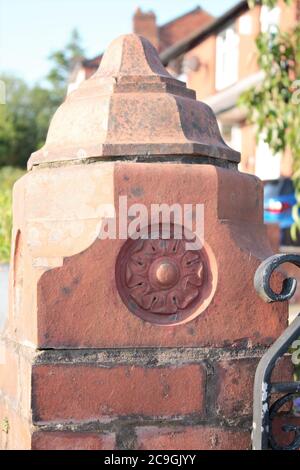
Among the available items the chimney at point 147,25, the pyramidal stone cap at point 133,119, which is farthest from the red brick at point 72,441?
the chimney at point 147,25

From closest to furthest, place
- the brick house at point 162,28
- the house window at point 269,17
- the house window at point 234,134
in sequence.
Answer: the house window at point 269,17, the house window at point 234,134, the brick house at point 162,28

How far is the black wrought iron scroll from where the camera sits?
2.06 metres

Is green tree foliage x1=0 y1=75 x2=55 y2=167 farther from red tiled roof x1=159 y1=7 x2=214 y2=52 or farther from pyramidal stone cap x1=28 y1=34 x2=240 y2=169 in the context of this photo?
pyramidal stone cap x1=28 y1=34 x2=240 y2=169

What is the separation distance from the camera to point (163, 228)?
86.2 inches

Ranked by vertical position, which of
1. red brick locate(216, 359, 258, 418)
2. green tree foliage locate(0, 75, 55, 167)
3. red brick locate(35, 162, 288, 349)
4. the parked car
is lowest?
red brick locate(216, 359, 258, 418)

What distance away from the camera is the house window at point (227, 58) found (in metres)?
20.0

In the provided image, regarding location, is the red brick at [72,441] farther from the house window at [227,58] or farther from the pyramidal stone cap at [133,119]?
the house window at [227,58]

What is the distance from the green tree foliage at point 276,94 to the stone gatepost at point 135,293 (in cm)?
353

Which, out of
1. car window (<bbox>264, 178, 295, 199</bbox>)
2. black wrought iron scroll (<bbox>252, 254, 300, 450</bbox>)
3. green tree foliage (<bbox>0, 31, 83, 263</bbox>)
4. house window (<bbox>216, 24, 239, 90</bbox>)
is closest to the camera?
black wrought iron scroll (<bbox>252, 254, 300, 450</bbox>)

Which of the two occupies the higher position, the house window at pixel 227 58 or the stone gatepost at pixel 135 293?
the house window at pixel 227 58

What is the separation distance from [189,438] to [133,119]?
962mm

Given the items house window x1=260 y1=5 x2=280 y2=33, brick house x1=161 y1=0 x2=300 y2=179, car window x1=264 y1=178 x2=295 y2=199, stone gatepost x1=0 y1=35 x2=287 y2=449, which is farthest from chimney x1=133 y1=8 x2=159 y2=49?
stone gatepost x1=0 y1=35 x2=287 y2=449

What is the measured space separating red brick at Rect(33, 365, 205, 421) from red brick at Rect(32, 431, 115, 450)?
4 centimetres
